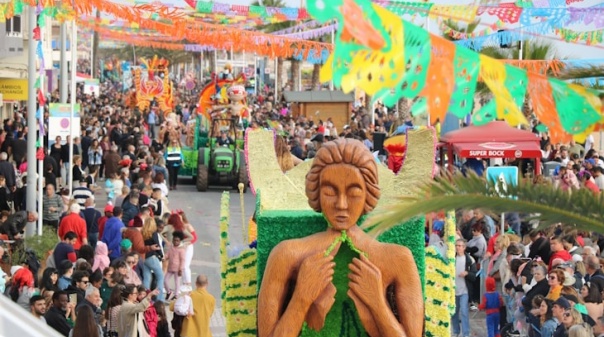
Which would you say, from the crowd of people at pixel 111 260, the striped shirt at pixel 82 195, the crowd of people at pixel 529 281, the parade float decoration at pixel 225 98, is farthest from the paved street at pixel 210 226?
the striped shirt at pixel 82 195

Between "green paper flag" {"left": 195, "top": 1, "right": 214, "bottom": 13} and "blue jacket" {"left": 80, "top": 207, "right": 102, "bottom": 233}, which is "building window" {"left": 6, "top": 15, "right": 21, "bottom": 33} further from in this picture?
"blue jacket" {"left": 80, "top": 207, "right": 102, "bottom": 233}

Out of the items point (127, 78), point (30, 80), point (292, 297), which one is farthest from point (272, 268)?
point (127, 78)

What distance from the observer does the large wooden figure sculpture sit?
7.95 m

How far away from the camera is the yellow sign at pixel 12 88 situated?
109 ft

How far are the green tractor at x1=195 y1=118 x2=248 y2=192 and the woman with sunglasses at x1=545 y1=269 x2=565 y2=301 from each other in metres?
16.3

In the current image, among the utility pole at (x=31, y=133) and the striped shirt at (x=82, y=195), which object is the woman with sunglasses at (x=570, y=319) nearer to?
the utility pole at (x=31, y=133)

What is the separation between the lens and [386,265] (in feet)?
26.3

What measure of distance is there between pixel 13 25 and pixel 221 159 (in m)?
6.77

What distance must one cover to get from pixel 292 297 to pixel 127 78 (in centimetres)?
7072

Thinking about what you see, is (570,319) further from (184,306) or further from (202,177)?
(202,177)

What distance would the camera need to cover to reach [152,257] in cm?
1633

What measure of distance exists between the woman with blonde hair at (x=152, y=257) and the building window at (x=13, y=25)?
1511 cm

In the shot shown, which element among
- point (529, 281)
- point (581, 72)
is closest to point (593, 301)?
point (529, 281)

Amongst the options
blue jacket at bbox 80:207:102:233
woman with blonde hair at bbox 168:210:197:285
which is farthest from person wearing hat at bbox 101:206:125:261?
blue jacket at bbox 80:207:102:233
